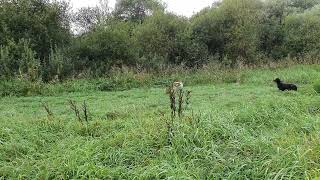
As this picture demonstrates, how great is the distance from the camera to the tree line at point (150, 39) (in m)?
16.5

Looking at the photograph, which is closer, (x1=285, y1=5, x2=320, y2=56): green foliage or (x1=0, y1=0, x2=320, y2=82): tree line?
(x1=0, y1=0, x2=320, y2=82): tree line

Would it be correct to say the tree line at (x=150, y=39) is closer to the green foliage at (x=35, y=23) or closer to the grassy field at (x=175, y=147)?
the green foliage at (x=35, y=23)

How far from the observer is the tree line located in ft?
54.1

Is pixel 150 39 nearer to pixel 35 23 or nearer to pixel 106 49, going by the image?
pixel 106 49

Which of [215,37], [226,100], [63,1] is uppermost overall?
[63,1]

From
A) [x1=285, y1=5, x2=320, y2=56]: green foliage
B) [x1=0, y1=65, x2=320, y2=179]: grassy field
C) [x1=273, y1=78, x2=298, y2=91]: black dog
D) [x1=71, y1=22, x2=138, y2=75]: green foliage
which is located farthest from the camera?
[x1=285, y1=5, x2=320, y2=56]: green foliage

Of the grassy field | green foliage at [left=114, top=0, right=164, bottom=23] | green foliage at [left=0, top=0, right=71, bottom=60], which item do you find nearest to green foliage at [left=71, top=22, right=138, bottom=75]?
green foliage at [left=0, top=0, right=71, bottom=60]

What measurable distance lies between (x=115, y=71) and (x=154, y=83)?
2.09 metres

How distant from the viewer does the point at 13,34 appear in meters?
17.0

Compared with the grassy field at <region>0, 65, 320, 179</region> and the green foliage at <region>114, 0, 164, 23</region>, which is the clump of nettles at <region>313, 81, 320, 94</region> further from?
the green foliage at <region>114, 0, 164, 23</region>

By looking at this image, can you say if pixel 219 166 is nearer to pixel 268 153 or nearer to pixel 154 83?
pixel 268 153

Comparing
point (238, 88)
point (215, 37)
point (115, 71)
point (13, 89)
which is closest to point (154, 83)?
point (115, 71)

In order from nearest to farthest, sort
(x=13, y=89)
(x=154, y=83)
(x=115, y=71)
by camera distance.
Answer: (x=13, y=89), (x=154, y=83), (x=115, y=71)

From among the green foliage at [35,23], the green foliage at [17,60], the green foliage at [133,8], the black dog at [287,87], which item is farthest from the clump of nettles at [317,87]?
the green foliage at [133,8]
